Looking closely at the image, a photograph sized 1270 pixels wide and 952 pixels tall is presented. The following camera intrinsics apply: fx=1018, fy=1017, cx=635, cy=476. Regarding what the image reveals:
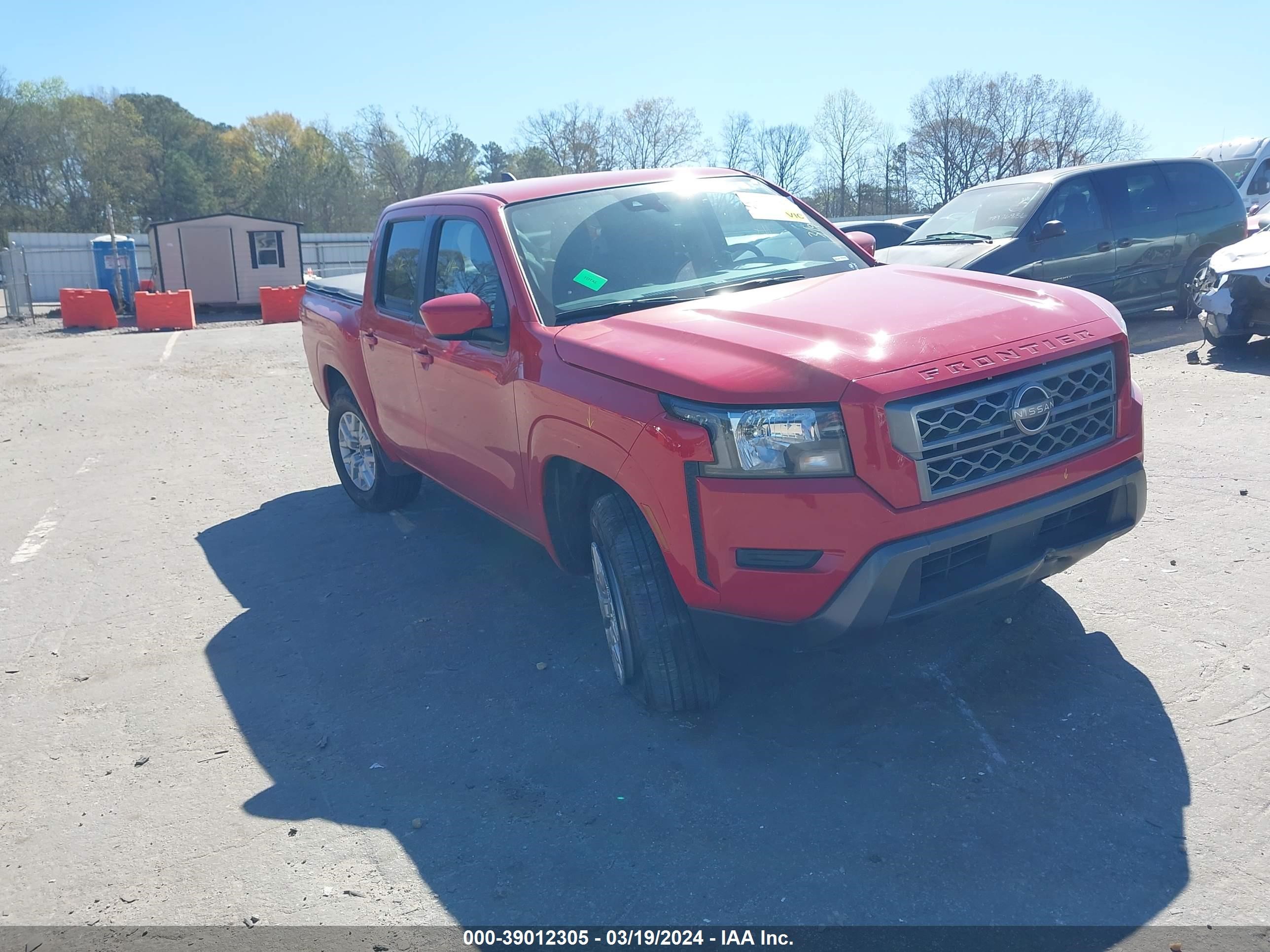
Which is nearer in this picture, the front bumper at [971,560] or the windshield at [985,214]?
the front bumper at [971,560]

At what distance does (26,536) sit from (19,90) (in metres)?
70.1

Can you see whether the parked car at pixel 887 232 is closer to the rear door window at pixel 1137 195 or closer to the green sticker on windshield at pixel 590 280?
the rear door window at pixel 1137 195

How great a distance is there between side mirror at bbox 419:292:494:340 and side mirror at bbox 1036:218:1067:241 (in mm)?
7309

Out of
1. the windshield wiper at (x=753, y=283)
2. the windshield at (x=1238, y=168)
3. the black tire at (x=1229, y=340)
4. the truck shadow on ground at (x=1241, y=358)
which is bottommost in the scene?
the truck shadow on ground at (x=1241, y=358)

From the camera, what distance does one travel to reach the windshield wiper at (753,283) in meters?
4.34

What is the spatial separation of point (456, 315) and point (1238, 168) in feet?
84.1

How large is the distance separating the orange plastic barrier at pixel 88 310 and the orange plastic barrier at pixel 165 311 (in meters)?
0.87

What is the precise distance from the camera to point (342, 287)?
7090 mm

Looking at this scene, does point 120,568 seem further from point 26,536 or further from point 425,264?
point 425,264

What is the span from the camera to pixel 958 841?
301 cm

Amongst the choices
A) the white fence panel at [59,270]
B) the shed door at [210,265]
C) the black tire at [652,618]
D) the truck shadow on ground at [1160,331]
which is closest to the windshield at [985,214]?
the truck shadow on ground at [1160,331]

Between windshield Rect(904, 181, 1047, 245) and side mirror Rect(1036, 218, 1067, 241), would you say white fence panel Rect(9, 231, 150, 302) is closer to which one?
windshield Rect(904, 181, 1047, 245)

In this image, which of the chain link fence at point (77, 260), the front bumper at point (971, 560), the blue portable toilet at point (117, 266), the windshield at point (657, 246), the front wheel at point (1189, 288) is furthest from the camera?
the chain link fence at point (77, 260)

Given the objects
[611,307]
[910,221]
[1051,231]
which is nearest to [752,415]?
[611,307]
